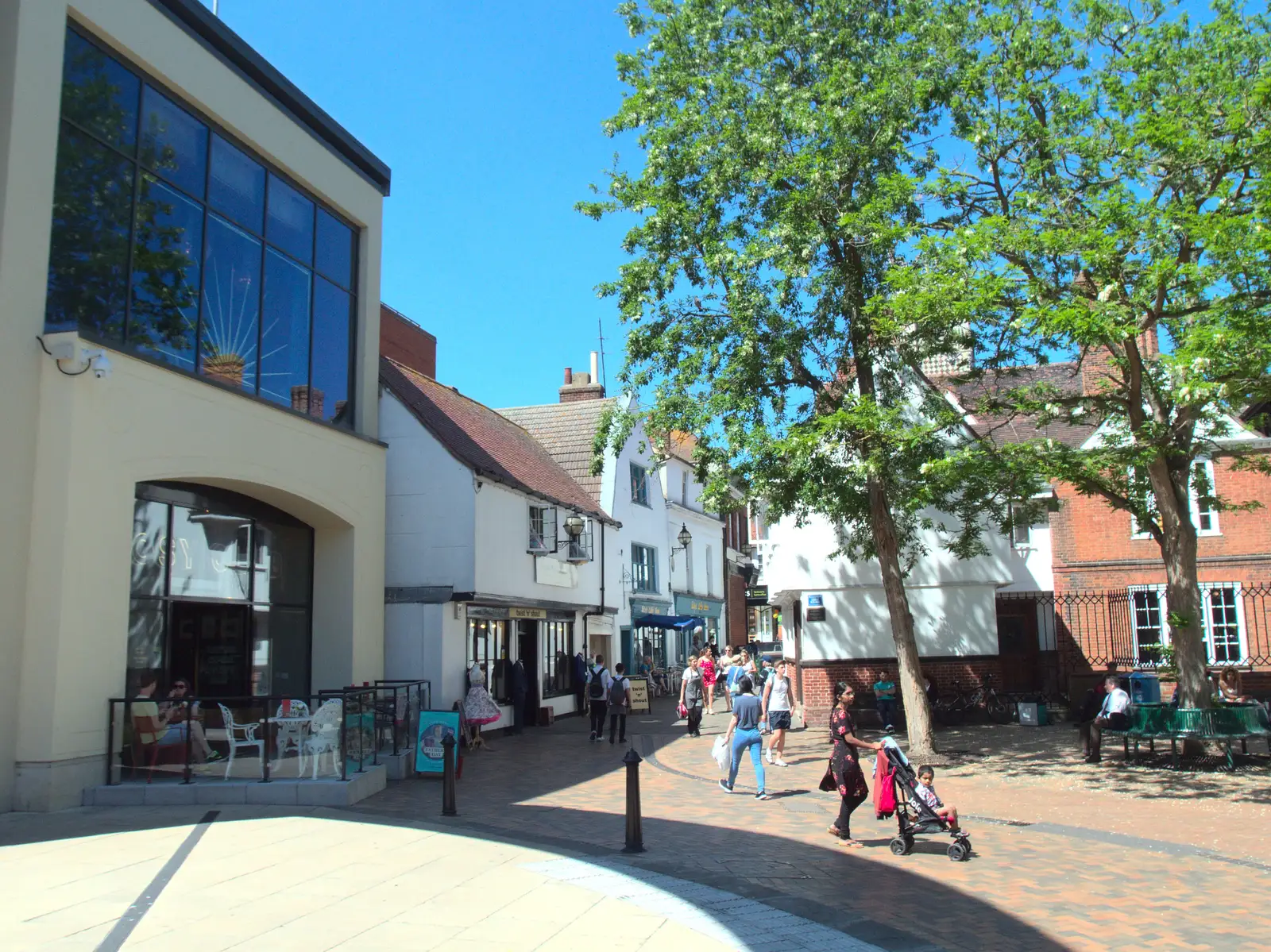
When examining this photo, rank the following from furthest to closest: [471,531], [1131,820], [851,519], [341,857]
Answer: [471,531], [851,519], [1131,820], [341,857]

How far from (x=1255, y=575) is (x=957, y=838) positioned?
62.9 feet

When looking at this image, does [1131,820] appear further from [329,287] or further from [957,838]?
[329,287]

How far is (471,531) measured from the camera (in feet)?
64.0

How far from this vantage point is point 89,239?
11586mm

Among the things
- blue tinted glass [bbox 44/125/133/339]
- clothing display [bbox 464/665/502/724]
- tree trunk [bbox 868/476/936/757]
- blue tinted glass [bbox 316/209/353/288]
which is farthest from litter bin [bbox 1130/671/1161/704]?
blue tinted glass [bbox 44/125/133/339]

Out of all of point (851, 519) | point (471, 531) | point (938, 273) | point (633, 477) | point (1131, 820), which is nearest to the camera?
point (1131, 820)

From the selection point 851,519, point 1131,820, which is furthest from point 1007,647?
point 1131,820

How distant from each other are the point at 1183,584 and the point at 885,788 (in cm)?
702

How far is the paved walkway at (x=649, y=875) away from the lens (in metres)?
6.49

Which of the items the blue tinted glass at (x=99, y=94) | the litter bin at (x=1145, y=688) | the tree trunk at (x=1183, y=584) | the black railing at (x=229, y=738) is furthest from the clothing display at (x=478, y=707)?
the litter bin at (x=1145, y=688)

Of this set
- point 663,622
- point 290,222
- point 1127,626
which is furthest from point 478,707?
point 1127,626

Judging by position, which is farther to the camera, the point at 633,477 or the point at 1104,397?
the point at 633,477

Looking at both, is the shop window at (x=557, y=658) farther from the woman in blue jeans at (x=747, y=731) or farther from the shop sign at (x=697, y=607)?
the woman in blue jeans at (x=747, y=731)

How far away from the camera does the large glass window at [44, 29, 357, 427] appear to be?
11539 mm
